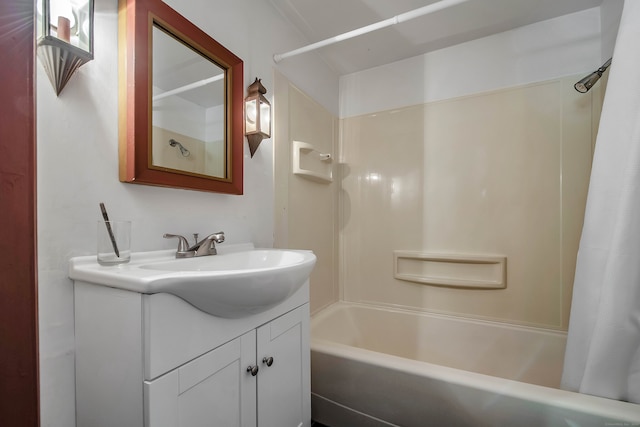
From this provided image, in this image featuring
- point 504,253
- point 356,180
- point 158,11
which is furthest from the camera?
point 356,180

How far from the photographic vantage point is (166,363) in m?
0.56

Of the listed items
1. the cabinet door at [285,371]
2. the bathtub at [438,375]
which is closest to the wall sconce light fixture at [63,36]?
the cabinet door at [285,371]

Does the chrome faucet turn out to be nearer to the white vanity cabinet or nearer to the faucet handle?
the faucet handle

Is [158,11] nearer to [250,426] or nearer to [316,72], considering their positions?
[316,72]

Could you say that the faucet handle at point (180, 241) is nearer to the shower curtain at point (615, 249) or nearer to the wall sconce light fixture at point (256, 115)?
the wall sconce light fixture at point (256, 115)

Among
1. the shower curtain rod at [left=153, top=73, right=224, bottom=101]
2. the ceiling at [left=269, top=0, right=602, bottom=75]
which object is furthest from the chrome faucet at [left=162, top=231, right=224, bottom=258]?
the ceiling at [left=269, top=0, right=602, bottom=75]

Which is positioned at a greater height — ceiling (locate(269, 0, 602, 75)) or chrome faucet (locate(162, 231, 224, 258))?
ceiling (locate(269, 0, 602, 75))

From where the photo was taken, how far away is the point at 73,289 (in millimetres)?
684

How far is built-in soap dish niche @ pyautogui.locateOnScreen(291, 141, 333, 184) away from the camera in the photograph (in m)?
1.54

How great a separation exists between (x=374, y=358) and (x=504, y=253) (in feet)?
3.69

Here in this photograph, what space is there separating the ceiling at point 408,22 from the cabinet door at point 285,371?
5.08 feet

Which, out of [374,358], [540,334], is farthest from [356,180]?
[540,334]

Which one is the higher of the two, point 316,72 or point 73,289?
point 316,72

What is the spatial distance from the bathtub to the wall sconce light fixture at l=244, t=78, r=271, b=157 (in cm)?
101
